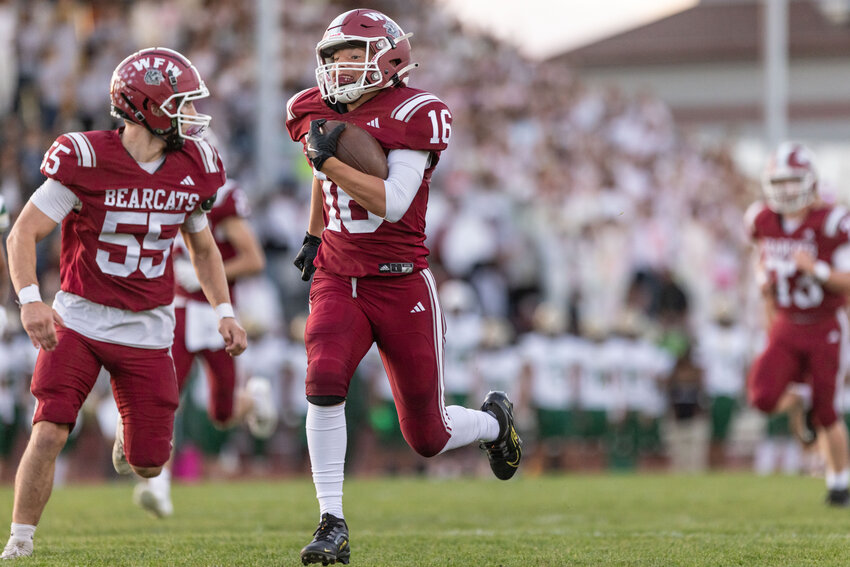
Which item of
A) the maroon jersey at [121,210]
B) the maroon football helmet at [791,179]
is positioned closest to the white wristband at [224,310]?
the maroon jersey at [121,210]

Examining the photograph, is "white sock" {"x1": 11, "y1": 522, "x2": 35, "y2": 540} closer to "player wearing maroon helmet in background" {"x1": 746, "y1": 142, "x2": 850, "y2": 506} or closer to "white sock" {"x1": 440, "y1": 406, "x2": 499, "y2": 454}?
"white sock" {"x1": 440, "y1": 406, "x2": 499, "y2": 454}

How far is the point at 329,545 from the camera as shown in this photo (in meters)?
4.68

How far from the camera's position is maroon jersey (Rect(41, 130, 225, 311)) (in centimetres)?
506

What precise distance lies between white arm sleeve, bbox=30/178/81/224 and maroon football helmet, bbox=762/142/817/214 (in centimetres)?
457

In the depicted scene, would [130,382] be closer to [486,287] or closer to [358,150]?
[358,150]

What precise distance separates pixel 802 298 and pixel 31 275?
4.89 meters

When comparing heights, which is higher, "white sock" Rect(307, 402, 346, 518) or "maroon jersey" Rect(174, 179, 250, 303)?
"maroon jersey" Rect(174, 179, 250, 303)

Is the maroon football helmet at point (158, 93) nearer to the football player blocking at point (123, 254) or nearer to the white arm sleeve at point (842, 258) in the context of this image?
the football player blocking at point (123, 254)

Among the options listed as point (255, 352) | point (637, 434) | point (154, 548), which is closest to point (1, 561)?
point (154, 548)

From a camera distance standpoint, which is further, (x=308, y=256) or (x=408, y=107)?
(x=308, y=256)

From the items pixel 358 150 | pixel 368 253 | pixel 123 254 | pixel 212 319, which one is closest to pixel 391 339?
pixel 368 253

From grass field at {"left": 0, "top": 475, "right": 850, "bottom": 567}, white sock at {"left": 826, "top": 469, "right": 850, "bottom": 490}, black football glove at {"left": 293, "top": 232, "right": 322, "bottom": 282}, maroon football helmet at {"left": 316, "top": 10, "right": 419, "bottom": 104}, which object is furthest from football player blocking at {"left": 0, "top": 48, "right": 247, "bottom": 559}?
white sock at {"left": 826, "top": 469, "right": 850, "bottom": 490}

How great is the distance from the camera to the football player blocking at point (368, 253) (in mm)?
4816

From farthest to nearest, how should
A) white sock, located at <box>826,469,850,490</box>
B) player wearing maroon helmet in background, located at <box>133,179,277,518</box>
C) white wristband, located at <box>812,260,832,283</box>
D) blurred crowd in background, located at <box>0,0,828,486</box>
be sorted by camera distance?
blurred crowd in background, located at <box>0,0,828,486</box> → white sock, located at <box>826,469,850,490</box> → white wristband, located at <box>812,260,832,283</box> → player wearing maroon helmet in background, located at <box>133,179,277,518</box>
